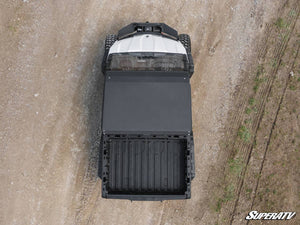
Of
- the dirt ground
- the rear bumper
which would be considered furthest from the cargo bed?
the rear bumper

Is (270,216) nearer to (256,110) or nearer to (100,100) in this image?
(256,110)

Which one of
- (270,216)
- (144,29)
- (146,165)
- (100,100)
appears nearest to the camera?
(146,165)

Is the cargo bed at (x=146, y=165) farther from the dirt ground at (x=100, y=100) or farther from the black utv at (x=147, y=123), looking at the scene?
the dirt ground at (x=100, y=100)

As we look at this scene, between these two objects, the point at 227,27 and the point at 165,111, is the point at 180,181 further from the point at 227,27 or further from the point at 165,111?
the point at 227,27

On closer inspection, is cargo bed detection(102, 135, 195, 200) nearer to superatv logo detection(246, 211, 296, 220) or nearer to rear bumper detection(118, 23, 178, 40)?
rear bumper detection(118, 23, 178, 40)

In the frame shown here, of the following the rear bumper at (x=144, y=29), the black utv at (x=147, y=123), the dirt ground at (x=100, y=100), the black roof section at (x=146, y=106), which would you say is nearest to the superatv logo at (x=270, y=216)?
the dirt ground at (x=100, y=100)

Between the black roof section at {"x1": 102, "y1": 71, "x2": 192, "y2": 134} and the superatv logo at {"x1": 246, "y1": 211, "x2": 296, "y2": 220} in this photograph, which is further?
the superatv logo at {"x1": 246, "y1": 211, "x2": 296, "y2": 220}

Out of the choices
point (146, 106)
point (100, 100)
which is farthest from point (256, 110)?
point (100, 100)
